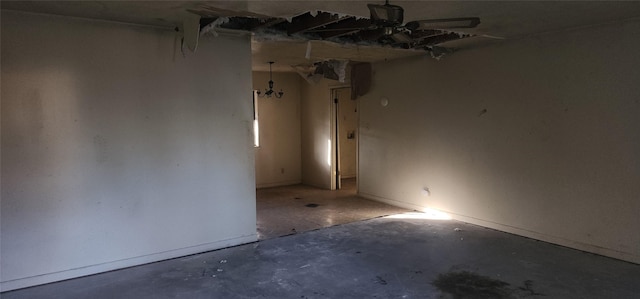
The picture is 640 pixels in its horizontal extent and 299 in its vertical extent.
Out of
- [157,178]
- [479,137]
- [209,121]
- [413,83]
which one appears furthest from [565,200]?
[157,178]

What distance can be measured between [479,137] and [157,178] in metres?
3.51

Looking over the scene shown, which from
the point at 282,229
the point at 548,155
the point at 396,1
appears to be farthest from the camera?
the point at 282,229

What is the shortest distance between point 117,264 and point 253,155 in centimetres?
155

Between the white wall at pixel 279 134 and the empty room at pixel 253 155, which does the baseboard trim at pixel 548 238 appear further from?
the white wall at pixel 279 134

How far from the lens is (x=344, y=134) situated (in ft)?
27.0

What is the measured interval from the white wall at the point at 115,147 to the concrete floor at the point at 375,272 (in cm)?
23

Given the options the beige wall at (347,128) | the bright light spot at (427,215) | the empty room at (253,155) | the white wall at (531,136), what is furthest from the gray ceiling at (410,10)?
the beige wall at (347,128)

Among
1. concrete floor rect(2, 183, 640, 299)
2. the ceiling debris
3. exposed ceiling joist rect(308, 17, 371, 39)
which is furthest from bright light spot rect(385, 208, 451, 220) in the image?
exposed ceiling joist rect(308, 17, 371, 39)

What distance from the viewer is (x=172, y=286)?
10.8ft

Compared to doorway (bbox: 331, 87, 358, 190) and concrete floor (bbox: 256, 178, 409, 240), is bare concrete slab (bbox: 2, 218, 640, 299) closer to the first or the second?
concrete floor (bbox: 256, 178, 409, 240)

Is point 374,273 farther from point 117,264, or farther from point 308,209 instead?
point 308,209

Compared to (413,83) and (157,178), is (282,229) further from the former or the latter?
(413,83)

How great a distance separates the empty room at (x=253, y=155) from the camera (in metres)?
3.24

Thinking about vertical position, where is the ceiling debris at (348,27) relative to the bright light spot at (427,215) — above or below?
above
